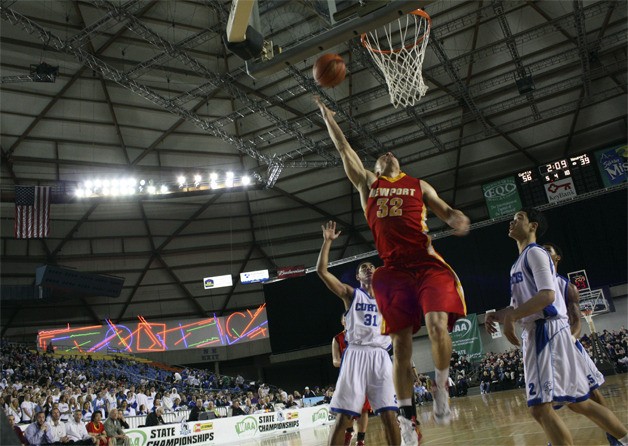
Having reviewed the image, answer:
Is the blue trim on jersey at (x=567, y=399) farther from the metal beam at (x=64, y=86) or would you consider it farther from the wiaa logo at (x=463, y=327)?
the wiaa logo at (x=463, y=327)

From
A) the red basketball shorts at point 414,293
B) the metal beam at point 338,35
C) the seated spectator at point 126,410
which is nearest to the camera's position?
the red basketball shorts at point 414,293

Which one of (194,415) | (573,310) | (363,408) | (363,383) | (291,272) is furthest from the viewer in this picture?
(291,272)

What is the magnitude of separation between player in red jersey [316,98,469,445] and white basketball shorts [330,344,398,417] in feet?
2.76

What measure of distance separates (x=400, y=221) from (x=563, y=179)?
22442mm

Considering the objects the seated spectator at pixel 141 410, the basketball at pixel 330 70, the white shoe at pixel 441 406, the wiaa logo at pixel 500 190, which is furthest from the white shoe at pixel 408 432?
the wiaa logo at pixel 500 190

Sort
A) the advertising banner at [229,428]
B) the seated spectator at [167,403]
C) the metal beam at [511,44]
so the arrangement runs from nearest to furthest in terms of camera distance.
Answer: the advertising banner at [229,428] → the seated spectator at [167,403] → the metal beam at [511,44]

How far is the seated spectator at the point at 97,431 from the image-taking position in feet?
32.6

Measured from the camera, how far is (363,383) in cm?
461

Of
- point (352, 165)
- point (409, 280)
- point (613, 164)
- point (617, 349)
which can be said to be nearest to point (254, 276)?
point (617, 349)

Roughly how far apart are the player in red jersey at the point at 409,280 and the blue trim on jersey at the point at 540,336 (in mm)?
502

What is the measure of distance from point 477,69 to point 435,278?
19.3 metres

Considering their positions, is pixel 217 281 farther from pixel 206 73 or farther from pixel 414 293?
pixel 414 293

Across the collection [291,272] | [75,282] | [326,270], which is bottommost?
[326,270]

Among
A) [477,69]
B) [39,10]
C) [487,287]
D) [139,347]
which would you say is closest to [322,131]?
[477,69]
